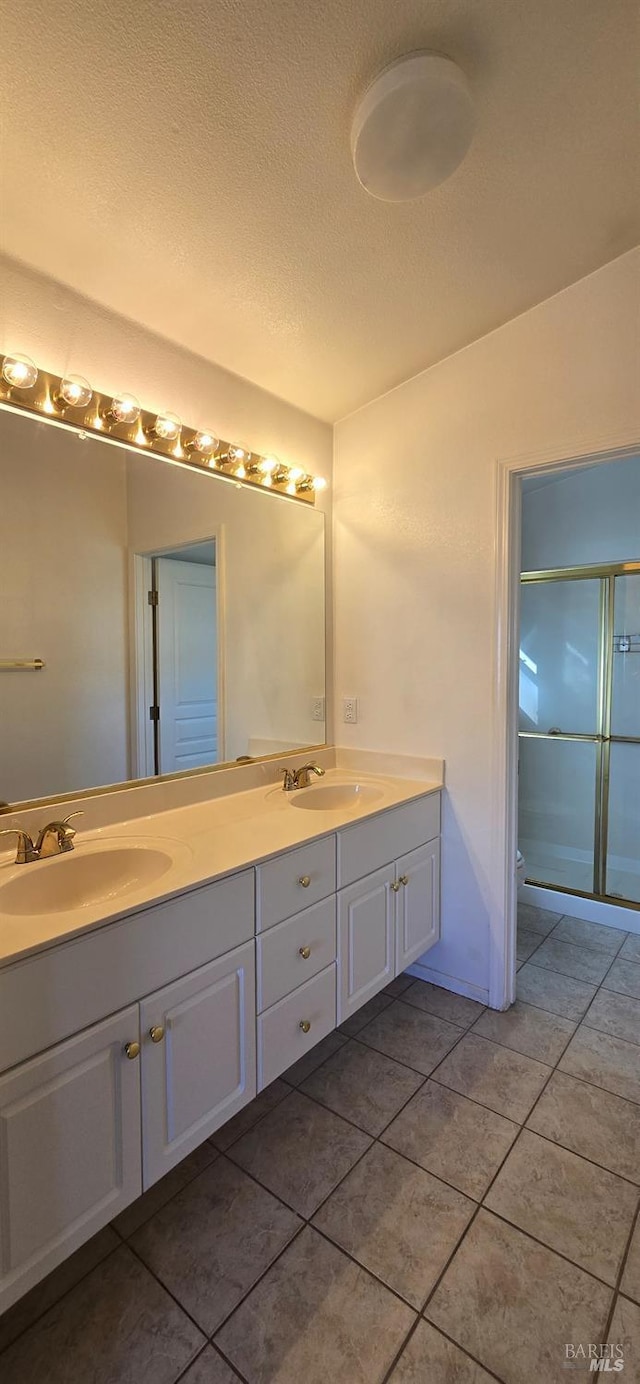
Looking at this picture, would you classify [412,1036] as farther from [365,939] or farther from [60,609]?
[60,609]

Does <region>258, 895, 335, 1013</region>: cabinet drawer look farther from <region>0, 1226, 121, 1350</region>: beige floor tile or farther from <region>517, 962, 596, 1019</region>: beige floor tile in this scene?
<region>517, 962, 596, 1019</region>: beige floor tile

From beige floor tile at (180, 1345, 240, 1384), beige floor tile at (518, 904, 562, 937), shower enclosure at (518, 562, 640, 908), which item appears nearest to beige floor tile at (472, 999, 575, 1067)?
beige floor tile at (518, 904, 562, 937)

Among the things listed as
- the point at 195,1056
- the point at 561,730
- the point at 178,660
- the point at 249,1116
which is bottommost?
the point at 249,1116

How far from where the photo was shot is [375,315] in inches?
66.9

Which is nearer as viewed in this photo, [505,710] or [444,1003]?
[505,710]

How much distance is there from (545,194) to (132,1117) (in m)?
2.30

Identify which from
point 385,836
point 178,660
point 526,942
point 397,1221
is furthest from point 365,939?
point 526,942

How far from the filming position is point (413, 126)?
1.06 meters

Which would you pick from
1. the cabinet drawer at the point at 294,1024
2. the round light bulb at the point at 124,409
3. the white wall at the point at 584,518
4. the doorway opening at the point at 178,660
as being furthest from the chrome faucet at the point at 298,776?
the white wall at the point at 584,518

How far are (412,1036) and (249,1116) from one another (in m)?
0.61

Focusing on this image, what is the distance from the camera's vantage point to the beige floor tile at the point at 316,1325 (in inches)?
38.3

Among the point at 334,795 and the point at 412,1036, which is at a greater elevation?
the point at 334,795

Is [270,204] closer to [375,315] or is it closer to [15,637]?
[375,315]

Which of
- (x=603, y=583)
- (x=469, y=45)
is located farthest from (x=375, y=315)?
(x=603, y=583)
